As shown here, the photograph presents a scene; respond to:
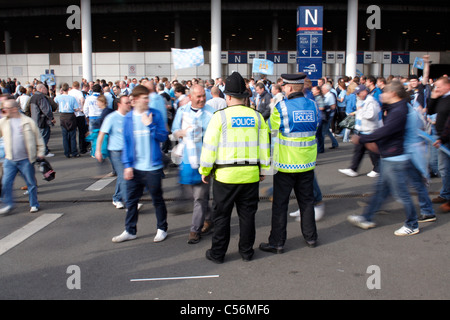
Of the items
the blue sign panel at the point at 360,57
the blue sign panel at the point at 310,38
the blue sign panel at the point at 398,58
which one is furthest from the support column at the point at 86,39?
the blue sign panel at the point at 398,58

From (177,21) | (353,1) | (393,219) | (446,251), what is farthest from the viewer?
(177,21)

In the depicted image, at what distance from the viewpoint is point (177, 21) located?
3297cm

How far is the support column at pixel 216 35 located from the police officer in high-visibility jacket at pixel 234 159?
22.7m

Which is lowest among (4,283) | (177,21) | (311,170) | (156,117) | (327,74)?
(4,283)

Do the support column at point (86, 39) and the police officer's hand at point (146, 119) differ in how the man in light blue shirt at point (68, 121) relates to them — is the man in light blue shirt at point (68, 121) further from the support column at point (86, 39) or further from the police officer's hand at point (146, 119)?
the support column at point (86, 39)

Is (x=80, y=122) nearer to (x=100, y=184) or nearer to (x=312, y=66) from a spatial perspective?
(x=100, y=184)

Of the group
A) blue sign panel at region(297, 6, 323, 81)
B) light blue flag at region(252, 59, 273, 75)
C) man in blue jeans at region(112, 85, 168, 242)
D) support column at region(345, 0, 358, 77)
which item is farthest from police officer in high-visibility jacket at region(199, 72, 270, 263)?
support column at region(345, 0, 358, 77)

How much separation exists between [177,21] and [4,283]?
1216 inches

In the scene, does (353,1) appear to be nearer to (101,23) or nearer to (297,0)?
(297,0)

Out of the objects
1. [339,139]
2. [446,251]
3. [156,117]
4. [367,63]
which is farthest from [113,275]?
[367,63]

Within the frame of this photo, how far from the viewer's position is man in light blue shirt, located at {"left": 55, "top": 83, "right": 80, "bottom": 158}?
11727mm

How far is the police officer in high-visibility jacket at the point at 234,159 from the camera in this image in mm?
4605

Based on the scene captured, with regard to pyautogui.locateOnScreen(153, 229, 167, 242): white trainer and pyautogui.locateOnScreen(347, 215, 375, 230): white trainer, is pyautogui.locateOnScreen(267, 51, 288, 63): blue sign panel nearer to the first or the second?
pyautogui.locateOnScreen(347, 215, 375, 230): white trainer

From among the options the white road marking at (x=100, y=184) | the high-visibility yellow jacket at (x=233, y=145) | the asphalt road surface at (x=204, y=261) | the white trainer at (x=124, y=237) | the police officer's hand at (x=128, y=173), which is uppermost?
the high-visibility yellow jacket at (x=233, y=145)
